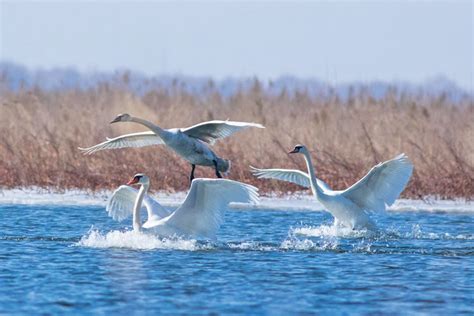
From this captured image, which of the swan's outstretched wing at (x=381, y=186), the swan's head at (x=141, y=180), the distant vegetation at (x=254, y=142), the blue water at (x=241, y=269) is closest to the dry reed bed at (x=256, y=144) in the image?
the distant vegetation at (x=254, y=142)

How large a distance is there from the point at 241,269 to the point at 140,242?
5.33 ft

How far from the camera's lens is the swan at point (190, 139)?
44.1ft

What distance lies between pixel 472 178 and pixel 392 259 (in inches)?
193

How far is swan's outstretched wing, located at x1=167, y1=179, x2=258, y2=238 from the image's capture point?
37.4 ft

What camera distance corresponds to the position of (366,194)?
13.4 meters

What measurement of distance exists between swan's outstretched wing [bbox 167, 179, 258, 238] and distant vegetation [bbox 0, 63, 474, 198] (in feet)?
15.2

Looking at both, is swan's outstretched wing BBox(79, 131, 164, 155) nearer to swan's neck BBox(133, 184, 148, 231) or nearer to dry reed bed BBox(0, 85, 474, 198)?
swan's neck BBox(133, 184, 148, 231)

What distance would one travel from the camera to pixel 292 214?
15281mm

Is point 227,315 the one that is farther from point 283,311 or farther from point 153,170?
point 153,170

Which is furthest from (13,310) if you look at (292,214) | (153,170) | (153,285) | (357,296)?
(153,170)

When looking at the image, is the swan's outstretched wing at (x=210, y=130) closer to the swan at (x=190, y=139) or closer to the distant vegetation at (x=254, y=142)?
the swan at (x=190, y=139)

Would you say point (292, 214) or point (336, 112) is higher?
point (336, 112)

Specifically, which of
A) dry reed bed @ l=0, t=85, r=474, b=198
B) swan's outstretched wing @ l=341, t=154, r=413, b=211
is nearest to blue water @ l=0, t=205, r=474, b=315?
swan's outstretched wing @ l=341, t=154, r=413, b=211

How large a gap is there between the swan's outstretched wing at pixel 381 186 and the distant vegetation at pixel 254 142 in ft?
9.60
